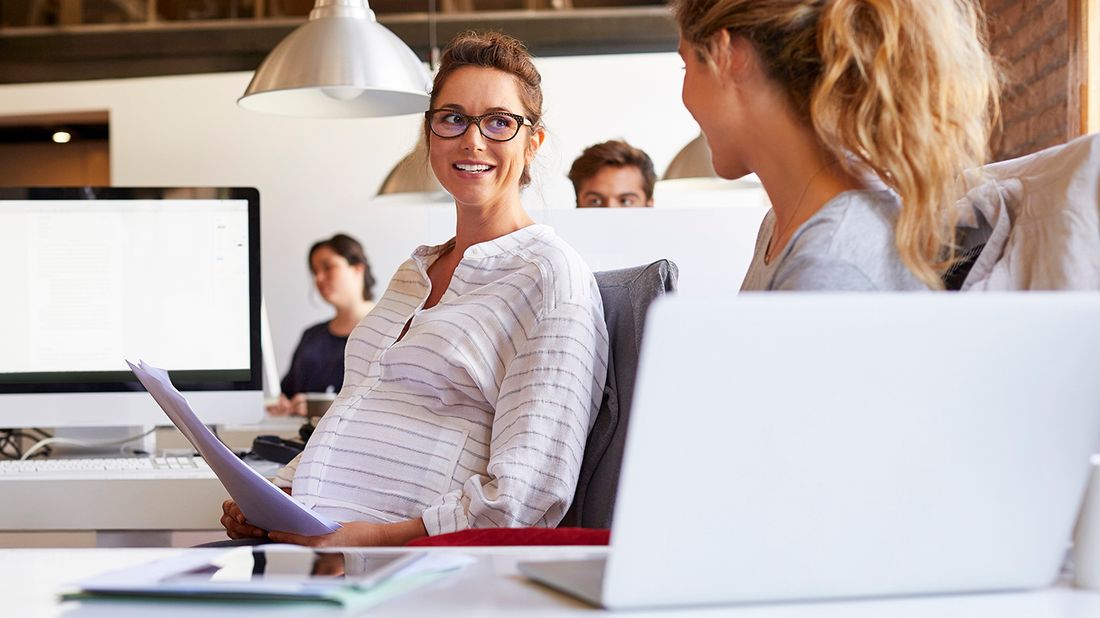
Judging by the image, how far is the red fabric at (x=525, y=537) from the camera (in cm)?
97

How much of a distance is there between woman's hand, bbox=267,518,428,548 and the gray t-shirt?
0.65m

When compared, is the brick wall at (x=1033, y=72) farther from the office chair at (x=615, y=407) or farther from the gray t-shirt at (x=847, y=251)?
the gray t-shirt at (x=847, y=251)

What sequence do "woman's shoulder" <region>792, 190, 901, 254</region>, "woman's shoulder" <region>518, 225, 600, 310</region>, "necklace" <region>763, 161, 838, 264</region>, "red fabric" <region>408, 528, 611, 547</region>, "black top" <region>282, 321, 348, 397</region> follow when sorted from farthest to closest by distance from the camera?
1. "black top" <region>282, 321, 348, 397</region>
2. "woman's shoulder" <region>518, 225, 600, 310</region>
3. "necklace" <region>763, 161, 838, 264</region>
4. "woman's shoulder" <region>792, 190, 901, 254</region>
5. "red fabric" <region>408, 528, 611, 547</region>

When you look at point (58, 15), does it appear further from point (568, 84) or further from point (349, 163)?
point (568, 84)

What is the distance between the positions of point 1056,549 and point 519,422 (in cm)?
88

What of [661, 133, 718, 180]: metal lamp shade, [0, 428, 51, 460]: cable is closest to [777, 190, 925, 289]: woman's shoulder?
[0, 428, 51, 460]: cable

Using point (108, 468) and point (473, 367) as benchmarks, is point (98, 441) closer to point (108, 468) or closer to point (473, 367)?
point (108, 468)

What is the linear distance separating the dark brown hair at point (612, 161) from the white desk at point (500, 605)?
103 inches

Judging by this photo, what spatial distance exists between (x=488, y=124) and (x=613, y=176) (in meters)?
1.53

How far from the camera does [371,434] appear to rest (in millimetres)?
1674

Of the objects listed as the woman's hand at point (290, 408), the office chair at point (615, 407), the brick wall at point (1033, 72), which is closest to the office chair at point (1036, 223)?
the office chair at point (615, 407)

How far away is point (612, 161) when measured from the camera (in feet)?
11.0

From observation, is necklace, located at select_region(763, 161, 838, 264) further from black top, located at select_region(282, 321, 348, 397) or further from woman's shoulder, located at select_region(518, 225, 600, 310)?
black top, located at select_region(282, 321, 348, 397)

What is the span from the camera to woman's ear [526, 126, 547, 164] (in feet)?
Result: 6.26
